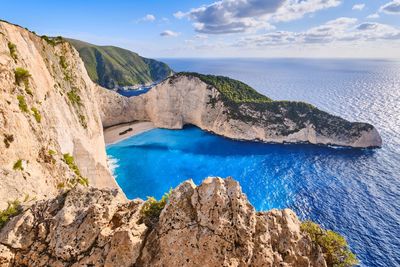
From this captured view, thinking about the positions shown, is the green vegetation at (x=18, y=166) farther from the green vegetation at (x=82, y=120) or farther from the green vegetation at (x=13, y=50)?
the green vegetation at (x=82, y=120)

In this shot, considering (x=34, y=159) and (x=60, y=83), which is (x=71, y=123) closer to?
(x=60, y=83)

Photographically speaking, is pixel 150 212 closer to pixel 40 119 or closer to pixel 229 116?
pixel 40 119

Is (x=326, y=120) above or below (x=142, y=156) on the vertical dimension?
above

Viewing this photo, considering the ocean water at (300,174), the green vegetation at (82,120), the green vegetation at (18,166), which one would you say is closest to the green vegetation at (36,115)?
the green vegetation at (18,166)

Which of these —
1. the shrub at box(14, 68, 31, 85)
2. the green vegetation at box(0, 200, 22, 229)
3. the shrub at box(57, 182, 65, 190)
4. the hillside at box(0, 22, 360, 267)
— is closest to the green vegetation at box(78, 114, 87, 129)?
the shrub at box(14, 68, 31, 85)

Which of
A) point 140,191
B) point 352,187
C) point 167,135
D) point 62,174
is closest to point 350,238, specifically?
point 352,187

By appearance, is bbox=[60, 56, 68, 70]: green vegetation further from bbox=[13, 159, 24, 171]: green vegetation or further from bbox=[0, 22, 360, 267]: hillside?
bbox=[13, 159, 24, 171]: green vegetation

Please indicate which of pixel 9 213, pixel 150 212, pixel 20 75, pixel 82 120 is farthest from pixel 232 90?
pixel 9 213
